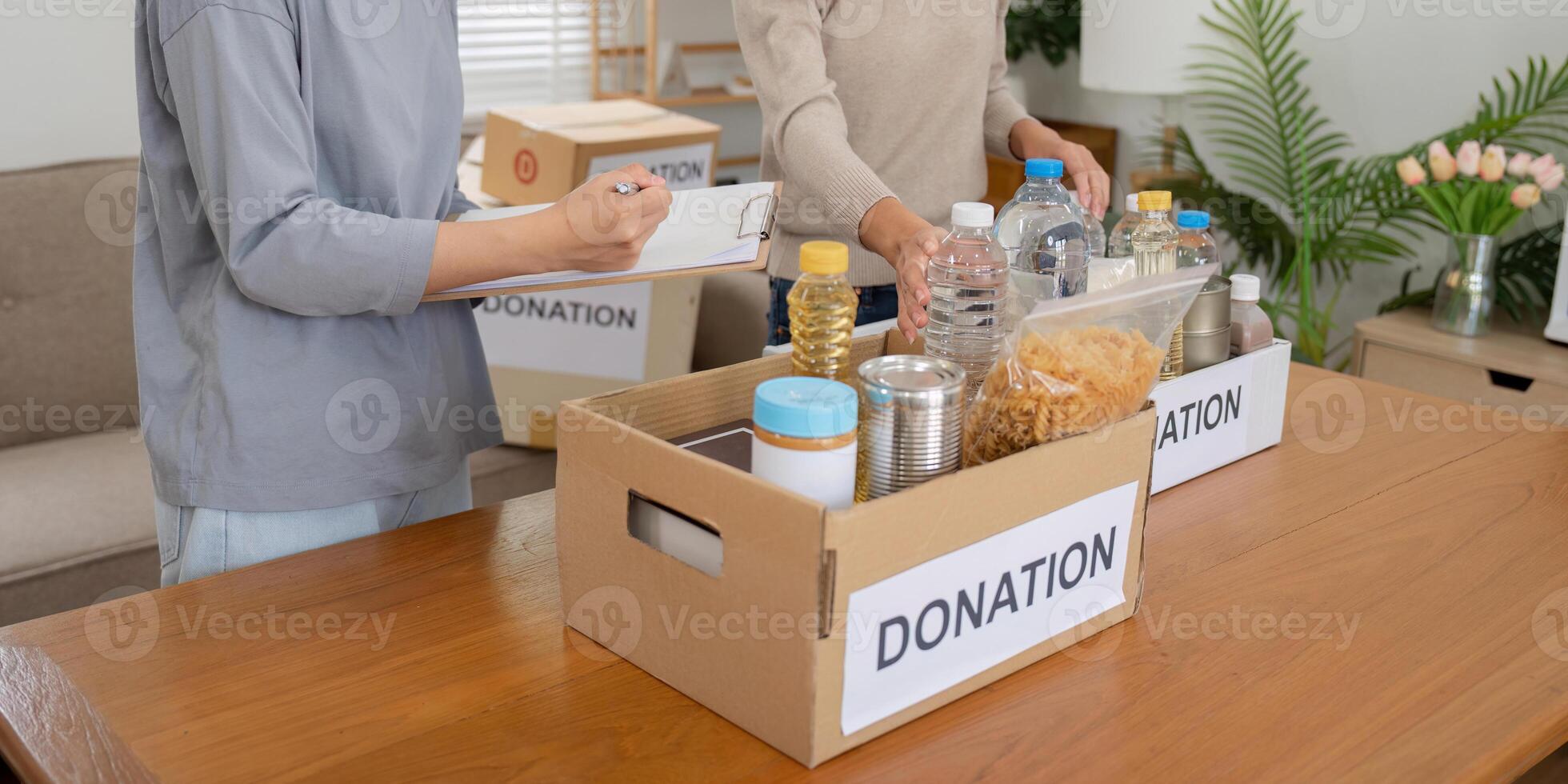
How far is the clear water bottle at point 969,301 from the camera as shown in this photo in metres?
1.01

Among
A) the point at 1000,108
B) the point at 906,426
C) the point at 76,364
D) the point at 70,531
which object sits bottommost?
the point at 70,531

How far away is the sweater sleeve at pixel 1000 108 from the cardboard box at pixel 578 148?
89cm

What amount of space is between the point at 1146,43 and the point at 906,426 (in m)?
2.38

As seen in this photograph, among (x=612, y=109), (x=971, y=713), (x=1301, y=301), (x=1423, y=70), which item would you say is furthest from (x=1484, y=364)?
(x=971, y=713)

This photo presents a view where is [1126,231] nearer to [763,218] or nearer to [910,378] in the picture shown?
[763,218]

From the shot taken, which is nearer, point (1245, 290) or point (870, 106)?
point (1245, 290)

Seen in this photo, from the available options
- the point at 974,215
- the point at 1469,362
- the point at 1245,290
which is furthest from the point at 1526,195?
the point at 974,215

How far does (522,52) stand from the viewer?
11.9 ft

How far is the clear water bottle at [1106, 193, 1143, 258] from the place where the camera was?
1.22 meters

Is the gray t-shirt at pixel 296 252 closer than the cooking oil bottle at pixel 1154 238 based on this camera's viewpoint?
Yes

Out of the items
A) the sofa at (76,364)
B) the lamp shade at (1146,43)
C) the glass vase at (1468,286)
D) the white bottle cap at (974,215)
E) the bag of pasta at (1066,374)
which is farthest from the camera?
the lamp shade at (1146,43)

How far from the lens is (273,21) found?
92 centimetres

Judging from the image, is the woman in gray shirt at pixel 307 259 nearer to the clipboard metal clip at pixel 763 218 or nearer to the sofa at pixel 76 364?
the clipboard metal clip at pixel 763 218

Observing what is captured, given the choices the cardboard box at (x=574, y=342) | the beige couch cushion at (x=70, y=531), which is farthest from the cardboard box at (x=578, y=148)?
the beige couch cushion at (x=70, y=531)
